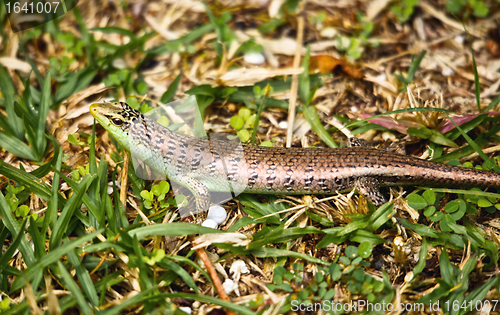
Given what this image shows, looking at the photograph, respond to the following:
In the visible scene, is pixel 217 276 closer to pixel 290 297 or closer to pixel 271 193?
pixel 290 297

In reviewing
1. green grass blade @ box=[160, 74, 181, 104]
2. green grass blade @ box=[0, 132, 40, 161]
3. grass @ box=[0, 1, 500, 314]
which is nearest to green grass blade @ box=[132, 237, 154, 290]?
grass @ box=[0, 1, 500, 314]

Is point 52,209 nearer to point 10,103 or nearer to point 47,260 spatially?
point 47,260

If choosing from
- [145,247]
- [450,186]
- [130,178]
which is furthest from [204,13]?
[450,186]

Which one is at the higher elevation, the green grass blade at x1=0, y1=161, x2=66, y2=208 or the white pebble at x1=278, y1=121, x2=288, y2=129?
the green grass blade at x1=0, y1=161, x2=66, y2=208

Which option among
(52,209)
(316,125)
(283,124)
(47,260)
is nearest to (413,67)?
(316,125)

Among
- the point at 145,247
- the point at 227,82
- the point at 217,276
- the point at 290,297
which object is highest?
the point at 227,82

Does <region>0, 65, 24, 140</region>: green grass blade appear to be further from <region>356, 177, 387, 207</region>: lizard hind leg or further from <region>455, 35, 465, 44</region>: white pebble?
<region>455, 35, 465, 44</region>: white pebble

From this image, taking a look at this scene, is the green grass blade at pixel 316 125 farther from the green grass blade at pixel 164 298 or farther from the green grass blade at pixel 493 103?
the green grass blade at pixel 164 298
